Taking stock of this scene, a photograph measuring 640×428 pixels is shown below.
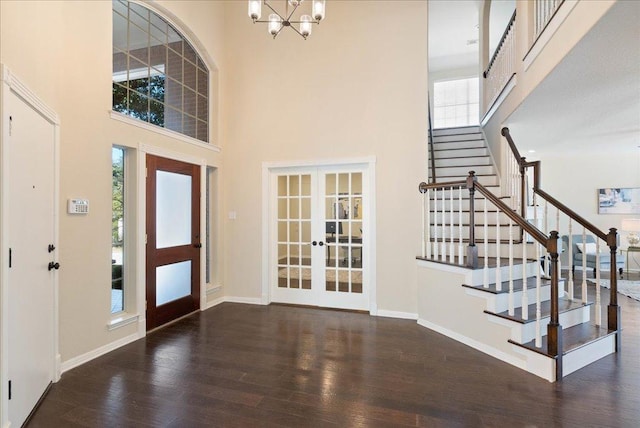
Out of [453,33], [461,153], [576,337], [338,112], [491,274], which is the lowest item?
[576,337]

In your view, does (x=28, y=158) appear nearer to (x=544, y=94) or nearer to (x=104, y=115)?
(x=104, y=115)

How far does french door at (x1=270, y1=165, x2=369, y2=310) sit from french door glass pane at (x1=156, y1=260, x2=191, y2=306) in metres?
1.21

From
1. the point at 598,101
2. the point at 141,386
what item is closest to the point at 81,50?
the point at 141,386

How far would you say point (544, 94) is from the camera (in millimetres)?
3334

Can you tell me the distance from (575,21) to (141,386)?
429 cm

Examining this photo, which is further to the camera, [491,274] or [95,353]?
[491,274]

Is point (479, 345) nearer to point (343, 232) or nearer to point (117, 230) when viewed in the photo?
point (343, 232)

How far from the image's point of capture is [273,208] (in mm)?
4992

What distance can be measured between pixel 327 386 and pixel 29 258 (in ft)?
7.72

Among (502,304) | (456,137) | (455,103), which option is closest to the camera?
(502,304)

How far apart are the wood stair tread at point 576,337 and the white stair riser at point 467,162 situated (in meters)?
2.71

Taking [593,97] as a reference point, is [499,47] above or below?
above

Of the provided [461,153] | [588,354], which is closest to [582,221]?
[588,354]

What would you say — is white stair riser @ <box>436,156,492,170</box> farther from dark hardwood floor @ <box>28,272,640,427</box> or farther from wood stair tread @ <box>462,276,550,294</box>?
dark hardwood floor @ <box>28,272,640,427</box>
